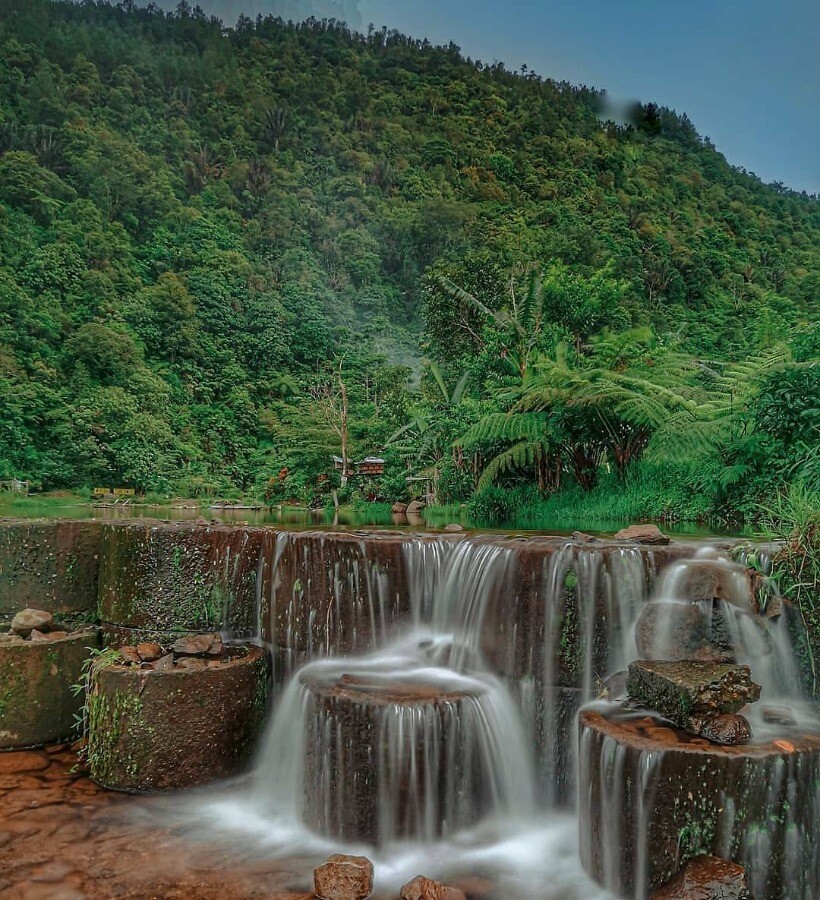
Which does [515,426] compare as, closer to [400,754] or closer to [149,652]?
[149,652]

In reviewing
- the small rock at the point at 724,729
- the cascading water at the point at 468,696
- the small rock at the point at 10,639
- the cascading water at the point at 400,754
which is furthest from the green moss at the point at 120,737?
the small rock at the point at 724,729

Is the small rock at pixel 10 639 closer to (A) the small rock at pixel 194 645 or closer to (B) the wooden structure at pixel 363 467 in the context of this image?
(A) the small rock at pixel 194 645

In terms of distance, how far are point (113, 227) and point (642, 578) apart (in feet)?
105

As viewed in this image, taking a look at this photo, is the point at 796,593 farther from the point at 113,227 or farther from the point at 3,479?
the point at 113,227

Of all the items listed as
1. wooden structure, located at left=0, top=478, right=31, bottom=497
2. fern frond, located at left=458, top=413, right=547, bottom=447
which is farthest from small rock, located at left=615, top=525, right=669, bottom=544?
wooden structure, located at left=0, top=478, right=31, bottom=497

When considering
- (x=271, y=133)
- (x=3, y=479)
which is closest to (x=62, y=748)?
(x=3, y=479)

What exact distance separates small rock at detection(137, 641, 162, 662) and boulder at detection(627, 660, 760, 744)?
10.8 ft

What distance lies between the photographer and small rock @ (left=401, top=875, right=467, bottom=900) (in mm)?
3033

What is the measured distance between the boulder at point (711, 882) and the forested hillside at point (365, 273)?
15.4 ft

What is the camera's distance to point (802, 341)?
7.63 metres

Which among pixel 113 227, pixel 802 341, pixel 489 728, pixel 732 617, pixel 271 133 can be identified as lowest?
pixel 489 728

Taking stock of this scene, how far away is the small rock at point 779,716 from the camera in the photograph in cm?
323

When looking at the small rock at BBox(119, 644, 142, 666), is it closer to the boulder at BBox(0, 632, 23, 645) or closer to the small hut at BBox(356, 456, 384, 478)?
the boulder at BBox(0, 632, 23, 645)

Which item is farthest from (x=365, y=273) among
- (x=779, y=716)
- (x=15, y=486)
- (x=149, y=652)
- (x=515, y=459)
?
(x=779, y=716)
